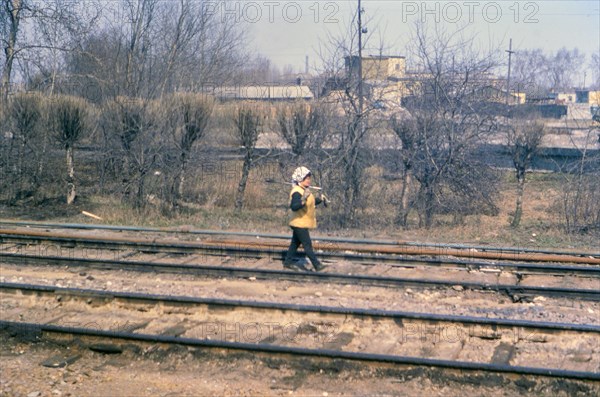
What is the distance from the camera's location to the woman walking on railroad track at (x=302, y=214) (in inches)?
443

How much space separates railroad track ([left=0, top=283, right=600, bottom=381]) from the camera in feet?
25.2

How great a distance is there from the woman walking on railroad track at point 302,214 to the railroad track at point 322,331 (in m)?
2.52

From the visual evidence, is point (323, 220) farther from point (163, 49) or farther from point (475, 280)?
point (163, 49)

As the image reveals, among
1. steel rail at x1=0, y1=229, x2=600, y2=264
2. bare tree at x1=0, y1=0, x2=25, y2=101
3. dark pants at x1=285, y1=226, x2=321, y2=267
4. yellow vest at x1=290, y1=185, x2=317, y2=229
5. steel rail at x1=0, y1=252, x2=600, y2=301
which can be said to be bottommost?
steel rail at x1=0, y1=252, x2=600, y2=301

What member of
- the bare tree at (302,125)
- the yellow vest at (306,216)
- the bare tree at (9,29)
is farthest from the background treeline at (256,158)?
the yellow vest at (306,216)

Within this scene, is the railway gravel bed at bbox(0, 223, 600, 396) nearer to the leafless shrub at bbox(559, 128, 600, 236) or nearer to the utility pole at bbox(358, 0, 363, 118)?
the leafless shrub at bbox(559, 128, 600, 236)

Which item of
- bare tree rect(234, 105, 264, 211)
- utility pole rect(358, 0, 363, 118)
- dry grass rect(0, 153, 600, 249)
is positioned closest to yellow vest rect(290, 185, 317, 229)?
dry grass rect(0, 153, 600, 249)

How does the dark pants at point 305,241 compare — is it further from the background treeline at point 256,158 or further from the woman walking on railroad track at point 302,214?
the background treeline at point 256,158

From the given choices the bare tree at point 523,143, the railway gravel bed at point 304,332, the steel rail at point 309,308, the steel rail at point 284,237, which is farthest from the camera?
the bare tree at point 523,143

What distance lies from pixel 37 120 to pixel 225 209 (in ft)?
23.9

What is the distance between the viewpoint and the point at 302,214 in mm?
11641

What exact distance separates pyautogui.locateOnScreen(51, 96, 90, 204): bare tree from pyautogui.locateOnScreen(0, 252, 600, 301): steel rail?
9.33 meters

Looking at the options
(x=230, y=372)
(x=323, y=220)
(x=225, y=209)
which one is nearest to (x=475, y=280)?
(x=230, y=372)

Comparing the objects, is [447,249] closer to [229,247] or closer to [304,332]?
[229,247]
